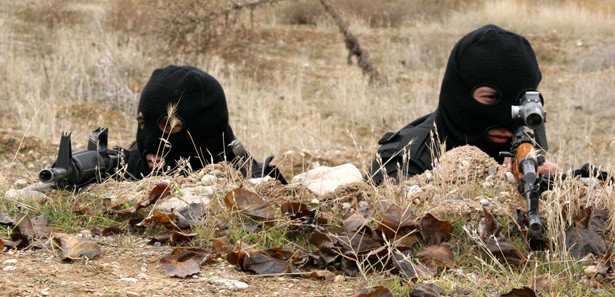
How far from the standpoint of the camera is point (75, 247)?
335 centimetres

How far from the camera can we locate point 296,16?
20.9 metres

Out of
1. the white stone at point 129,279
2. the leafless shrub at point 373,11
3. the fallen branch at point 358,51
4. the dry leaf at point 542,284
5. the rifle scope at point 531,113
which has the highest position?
the rifle scope at point 531,113

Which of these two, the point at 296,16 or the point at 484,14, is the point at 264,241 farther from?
the point at 484,14

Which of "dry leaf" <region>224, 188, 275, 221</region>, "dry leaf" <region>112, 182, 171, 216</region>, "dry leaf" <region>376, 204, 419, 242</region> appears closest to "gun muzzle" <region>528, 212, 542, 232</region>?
"dry leaf" <region>376, 204, 419, 242</region>

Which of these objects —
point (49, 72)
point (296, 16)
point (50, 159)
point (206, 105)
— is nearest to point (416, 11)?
point (296, 16)

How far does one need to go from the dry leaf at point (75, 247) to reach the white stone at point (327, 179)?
3.54 ft

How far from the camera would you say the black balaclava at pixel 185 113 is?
17.3ft

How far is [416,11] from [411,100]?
1109 cm

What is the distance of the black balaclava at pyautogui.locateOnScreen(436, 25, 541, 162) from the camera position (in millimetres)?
4797

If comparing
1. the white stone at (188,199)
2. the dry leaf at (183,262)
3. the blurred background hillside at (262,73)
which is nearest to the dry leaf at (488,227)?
the dry leaf at (183,262)

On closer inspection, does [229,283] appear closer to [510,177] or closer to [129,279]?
[129,279]

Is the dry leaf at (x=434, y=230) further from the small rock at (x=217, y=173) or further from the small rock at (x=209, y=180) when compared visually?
the small rock at (x=217, y=173)

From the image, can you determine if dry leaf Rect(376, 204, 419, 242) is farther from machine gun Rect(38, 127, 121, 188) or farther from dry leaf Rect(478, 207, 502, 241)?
machine gun Rect(38, 127, 121, 188)

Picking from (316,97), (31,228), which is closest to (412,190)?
(31,228)
